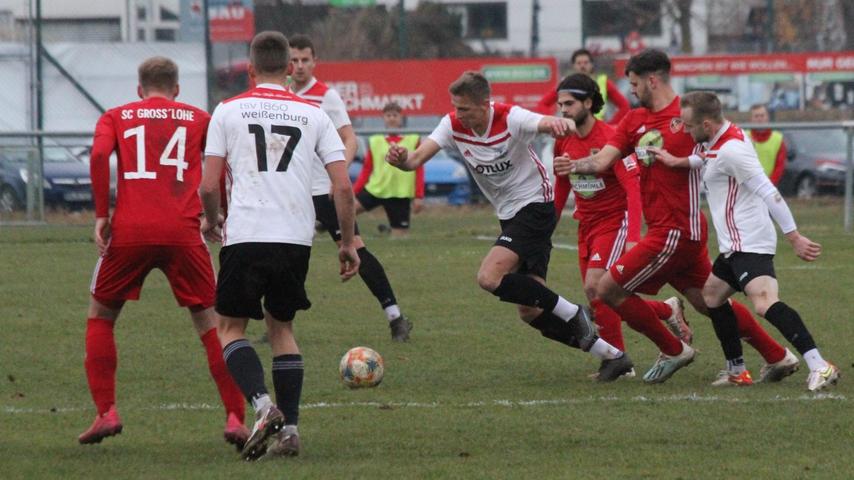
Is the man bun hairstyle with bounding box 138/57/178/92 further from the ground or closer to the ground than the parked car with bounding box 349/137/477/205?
further from the ground

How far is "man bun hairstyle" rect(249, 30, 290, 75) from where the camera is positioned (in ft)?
20.5

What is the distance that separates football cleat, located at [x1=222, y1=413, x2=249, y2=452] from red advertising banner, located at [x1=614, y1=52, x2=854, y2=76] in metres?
25.0

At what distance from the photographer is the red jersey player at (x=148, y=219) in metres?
6.33

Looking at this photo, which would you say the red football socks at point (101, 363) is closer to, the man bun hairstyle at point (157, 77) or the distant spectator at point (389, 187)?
the man bun hairstyle at point (157, 77)

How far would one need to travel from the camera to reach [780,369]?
8031 mm

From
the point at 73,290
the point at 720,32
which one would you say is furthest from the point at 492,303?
the point at 720,32

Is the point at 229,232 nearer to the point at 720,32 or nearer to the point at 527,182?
the point at 527,182

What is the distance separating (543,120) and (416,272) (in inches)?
262

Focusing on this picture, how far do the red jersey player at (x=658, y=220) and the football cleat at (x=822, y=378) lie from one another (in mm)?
453

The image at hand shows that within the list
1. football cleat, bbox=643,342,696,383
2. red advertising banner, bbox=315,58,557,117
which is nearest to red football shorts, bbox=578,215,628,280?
football cleat, bbox=643,342,696,383

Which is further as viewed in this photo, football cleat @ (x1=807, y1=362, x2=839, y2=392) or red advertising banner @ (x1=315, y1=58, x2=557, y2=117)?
red advertising banner @ (x1=315, y1=58, x2=557, y2=117)

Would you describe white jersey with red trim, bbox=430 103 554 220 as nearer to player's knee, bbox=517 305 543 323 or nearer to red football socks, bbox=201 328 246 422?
player's knee, bbox=517 305 543 323

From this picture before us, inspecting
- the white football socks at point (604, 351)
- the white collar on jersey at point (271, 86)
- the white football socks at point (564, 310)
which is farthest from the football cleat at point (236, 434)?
the white football socks at point (604, 351)

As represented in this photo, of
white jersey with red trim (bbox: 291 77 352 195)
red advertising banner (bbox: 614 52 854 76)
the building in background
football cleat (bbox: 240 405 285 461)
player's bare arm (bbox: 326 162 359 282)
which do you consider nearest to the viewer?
football cleat (bbox: 240 405 285 461)
